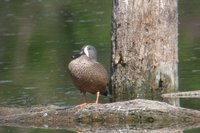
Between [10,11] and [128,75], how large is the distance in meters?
14.6

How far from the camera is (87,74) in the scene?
36.4 ft

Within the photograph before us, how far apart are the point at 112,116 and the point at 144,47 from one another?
1415mm

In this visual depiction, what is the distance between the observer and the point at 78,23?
856 inches

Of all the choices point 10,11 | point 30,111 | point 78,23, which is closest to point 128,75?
point 30,111

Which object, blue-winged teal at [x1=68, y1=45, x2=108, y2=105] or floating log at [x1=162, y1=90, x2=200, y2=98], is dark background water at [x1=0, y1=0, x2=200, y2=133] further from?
blue-winged teal at [x1=68, y1=45, x2=108, y2=105]

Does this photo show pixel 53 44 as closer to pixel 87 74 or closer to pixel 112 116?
pixel 87 74

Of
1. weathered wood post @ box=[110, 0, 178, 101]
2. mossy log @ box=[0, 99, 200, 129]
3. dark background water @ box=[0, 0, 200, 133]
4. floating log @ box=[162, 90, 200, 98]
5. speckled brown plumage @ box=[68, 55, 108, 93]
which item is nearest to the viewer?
mossy log @ box=[0, 99, 200, 129]

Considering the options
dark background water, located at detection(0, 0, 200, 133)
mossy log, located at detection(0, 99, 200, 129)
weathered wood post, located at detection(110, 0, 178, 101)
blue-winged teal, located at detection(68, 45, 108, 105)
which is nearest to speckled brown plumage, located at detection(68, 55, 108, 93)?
blue-winged teal, located at detection(68, 45, 108, 105)

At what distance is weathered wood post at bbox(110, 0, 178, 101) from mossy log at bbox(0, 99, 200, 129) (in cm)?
111

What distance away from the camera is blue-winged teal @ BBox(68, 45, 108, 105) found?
11070 millimetres

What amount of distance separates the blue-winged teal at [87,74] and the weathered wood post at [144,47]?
0.48 metres

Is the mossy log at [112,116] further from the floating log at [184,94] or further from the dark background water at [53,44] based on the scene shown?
the floating log at [184,94]

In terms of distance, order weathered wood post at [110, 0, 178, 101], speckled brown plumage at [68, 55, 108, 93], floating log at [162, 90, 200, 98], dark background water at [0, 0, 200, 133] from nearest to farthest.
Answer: speckled brown plumage at [68, 55, 108, 93], weathered wood post at [110, 0, 178, 101], floating log at [162, 90, 200, 98], dark background water at [0, 0, 200, 133]

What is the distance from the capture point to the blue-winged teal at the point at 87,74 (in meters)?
11.1
